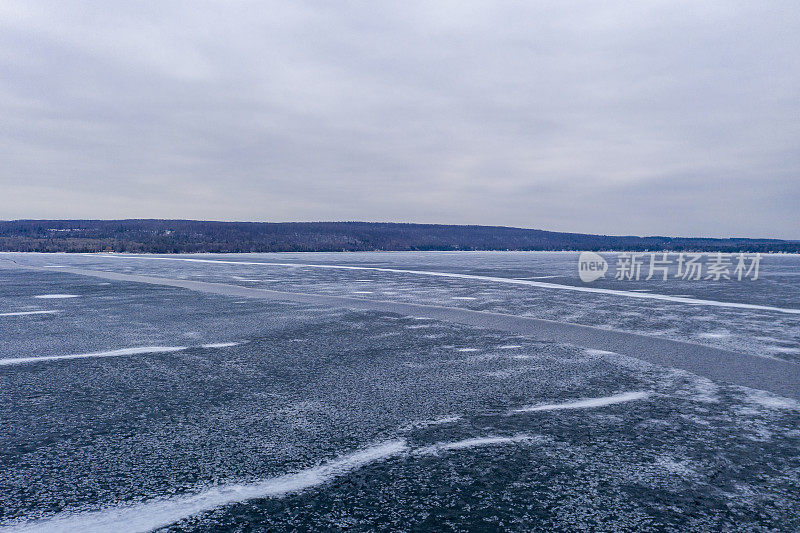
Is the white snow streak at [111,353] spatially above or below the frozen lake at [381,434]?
below

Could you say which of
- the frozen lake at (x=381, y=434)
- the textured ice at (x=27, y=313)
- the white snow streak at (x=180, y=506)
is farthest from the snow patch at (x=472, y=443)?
the textured ice at (x=27, y=313)

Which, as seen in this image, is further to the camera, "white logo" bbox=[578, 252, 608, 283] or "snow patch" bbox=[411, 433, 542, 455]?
"white logo" bbox=[578, 252, 608, 283]

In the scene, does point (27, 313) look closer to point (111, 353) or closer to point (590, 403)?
point (111, 353)

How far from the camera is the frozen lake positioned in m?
2.42

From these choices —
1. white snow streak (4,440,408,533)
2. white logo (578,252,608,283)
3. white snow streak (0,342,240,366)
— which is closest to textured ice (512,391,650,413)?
white snow streak (4,440,408,533)

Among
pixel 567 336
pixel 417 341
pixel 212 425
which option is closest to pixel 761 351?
pixel 567 336

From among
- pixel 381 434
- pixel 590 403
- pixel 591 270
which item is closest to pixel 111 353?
pixel 381 434

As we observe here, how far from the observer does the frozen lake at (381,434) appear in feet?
7.93

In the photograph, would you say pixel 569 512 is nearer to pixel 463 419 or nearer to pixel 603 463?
pixel 603 463

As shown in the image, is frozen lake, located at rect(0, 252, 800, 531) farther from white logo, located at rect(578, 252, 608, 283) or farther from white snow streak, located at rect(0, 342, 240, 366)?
white logo, located at rect(578, 252, 608, 283)

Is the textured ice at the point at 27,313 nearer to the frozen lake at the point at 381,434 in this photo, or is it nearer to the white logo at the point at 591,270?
the frozen lake at the point at 381,434

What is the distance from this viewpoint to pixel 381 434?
11.2 ft

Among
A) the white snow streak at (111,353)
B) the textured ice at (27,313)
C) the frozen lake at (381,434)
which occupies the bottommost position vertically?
the textured ice at (27,313)

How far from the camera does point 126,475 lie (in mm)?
2746
